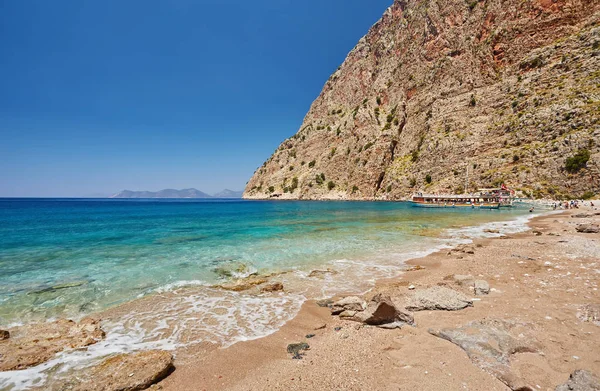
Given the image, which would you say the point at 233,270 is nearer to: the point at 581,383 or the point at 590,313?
the point at 581,383

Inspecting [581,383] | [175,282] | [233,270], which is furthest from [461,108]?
[581,383]

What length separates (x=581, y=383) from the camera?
4121mm

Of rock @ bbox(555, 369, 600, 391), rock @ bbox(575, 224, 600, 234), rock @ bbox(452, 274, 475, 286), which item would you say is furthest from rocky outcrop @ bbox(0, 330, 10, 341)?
rock @ bbox(575, 224, 600, 234)

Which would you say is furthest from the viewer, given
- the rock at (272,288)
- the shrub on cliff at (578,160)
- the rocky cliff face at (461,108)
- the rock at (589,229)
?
the rocky cliff face at (461,108)

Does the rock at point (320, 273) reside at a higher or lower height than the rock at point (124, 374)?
lower

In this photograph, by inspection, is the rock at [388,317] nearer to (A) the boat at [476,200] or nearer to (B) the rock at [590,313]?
(B) the rock at [590,313]

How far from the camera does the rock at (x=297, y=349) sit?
19.6 feet

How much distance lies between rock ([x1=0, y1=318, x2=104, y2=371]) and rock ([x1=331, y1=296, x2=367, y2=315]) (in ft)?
21.1

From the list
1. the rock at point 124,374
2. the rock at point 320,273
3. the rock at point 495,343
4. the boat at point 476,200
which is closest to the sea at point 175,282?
the rock at point 320,273

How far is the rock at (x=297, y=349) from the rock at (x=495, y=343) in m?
3.00

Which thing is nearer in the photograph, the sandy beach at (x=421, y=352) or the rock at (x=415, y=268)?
the sandy beach at (x=421, y=352)

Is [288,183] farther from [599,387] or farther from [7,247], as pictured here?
[599,387]

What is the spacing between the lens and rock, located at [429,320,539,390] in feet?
15.4

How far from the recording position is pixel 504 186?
6394cm
